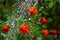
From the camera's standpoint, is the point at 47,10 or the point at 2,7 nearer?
the point at 2,7

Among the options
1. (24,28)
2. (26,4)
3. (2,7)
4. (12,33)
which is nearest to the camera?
(2,7)

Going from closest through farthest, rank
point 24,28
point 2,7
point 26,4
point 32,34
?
point 2,7 < point 24,28 < point 32,34 < point 26,4

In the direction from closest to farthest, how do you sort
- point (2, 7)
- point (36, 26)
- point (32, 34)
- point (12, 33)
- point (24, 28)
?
point (2, 7)
point (24, 28)
point (32, 34)
point (36, 26)
point (12, 33)

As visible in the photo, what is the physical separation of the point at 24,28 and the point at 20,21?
1.76ft

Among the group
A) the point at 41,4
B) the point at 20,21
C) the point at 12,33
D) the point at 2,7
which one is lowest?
the point at 12,33

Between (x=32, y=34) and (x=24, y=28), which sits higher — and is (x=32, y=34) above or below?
below

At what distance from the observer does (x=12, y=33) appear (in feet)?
6.19

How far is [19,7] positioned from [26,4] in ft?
0.56

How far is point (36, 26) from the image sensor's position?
1.75 m

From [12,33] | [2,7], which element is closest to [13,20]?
[12,33]

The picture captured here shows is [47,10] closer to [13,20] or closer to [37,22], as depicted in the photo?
[37,22]

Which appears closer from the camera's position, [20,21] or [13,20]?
[20,21]

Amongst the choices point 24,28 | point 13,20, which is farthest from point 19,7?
point 24,28

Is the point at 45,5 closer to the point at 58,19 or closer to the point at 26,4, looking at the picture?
the point at 58,19
